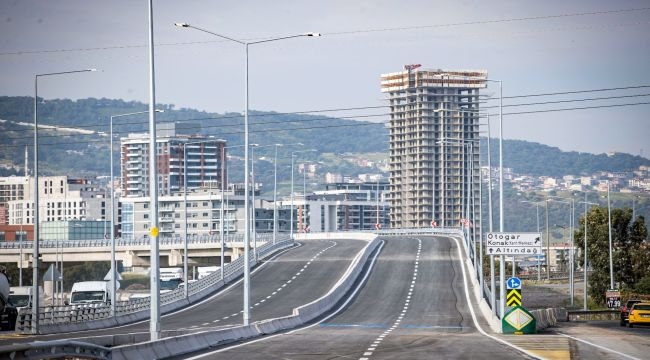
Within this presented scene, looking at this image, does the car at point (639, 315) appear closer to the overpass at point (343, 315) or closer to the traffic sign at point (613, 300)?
the overpass at point (343, 315)

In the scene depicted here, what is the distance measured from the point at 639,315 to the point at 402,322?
13227 mm

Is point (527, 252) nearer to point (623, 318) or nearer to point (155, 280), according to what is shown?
point (623, 318)

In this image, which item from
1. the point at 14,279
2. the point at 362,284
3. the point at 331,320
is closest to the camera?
the point at 331,320

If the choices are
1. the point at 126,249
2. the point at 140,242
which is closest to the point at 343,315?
the point at 140,242

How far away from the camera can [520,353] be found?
1442 inches

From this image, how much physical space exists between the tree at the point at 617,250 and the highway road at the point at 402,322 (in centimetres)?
1314

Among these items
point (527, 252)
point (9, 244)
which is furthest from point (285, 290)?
point (9, 244)

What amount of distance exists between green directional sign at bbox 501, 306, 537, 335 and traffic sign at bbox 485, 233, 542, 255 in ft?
16.8

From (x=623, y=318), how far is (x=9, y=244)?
390ft

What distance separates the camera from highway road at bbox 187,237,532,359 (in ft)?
121

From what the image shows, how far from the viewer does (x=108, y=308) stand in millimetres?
73062

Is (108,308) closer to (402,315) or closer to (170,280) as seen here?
(402,315)

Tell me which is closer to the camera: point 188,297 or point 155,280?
point 155,280

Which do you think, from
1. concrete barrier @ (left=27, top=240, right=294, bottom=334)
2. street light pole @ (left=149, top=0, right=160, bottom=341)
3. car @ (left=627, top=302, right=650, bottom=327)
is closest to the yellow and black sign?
car @ (left=627, top=302, right=650, bottom=327)
